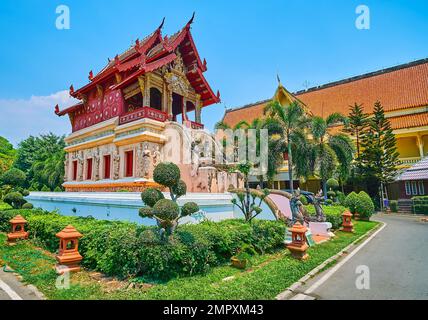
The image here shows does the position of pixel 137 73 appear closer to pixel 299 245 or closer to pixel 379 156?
pixel 299 245

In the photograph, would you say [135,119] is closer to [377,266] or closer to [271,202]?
[271,202]

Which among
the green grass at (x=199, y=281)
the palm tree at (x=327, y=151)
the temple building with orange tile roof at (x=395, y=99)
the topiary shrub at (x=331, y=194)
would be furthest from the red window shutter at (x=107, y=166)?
the temple building with orange tile roof at (x=395, y=99)

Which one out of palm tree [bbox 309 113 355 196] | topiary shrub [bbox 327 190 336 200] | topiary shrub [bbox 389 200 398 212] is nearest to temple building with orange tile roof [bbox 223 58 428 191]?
topiary shrub [bbox 389 200 398 212]

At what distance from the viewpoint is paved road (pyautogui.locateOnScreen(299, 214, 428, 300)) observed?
4.31 m

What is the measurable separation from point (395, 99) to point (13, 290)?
3172 cm

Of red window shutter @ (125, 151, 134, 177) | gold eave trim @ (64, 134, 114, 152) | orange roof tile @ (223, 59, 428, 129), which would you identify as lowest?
red window shutter @ (125, 151, 134, 177)

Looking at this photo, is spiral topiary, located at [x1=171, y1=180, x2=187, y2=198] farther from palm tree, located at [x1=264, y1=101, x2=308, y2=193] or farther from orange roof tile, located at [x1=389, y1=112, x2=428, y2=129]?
orange roof tile, located at [x1=389, y1=112, x2=428, y2=129]

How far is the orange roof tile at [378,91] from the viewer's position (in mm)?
24484

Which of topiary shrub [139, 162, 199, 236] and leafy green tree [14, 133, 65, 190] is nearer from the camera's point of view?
topiary shrub [139, 162, 199, 236]

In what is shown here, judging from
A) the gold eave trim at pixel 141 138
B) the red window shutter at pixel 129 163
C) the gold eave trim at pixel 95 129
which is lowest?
the red window shutter at pixel 129 163

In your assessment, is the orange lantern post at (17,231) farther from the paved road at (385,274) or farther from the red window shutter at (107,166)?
the paved road at (385,274)

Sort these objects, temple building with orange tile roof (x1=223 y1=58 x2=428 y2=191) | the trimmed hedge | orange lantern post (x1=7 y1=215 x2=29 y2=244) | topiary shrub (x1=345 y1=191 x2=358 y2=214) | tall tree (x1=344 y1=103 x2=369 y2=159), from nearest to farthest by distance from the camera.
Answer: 1. the trimmed hedge
2. orange lantern post (x1=7 y1=215 x2=29 y2=244)
3. topiary shrub (x1=345 y1=191 x2=358 y2=214)
4. tall tree (x1=344 y1=103 x2=369 y2=159)
5. temple building with orange tile roof (x1=223 y1=58 x2=428 y2=191)

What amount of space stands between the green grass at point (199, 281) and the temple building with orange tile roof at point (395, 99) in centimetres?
2081

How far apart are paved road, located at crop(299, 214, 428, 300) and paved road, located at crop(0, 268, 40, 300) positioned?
4.71 meters
